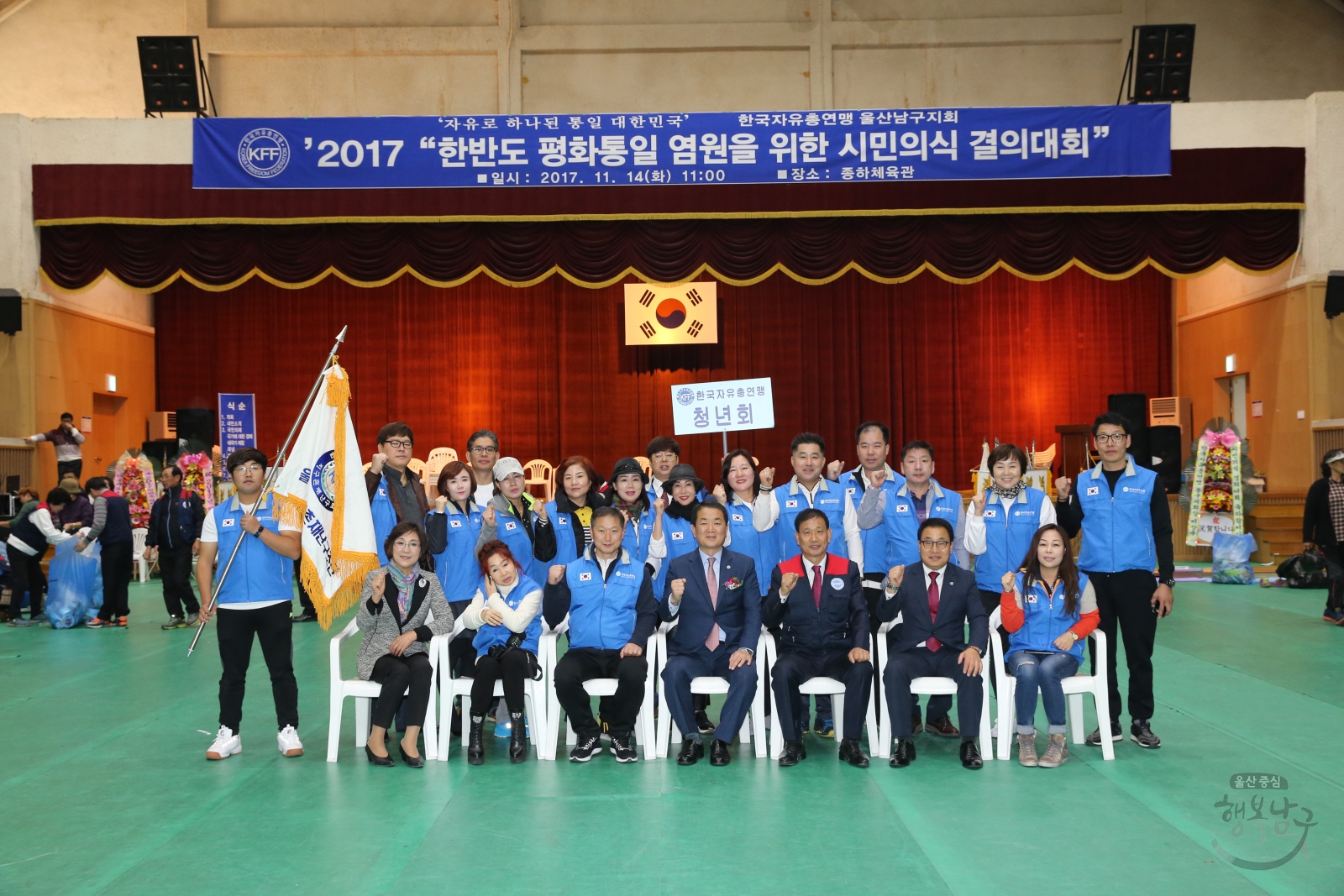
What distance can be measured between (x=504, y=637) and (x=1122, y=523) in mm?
2998

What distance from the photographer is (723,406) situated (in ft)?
25.3

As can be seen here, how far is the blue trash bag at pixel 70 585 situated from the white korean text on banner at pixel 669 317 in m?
8.77

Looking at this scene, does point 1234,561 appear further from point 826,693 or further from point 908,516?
point 826,693

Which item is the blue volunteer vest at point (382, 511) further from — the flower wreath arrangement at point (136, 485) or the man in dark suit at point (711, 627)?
the flower wreath arrangement at point (136, 485)

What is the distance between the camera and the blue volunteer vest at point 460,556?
547 centimetres

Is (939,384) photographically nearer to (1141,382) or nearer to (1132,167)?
(1141,382)

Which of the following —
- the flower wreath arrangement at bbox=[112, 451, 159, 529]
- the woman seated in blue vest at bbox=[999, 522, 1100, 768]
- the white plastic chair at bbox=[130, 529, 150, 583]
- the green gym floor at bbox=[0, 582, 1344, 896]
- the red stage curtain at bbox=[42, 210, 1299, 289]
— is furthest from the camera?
the white plastic chair at bbox=[130, 529, 150, 583]

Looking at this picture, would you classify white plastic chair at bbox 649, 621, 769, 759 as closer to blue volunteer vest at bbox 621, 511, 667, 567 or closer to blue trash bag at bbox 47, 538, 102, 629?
blue volunteer vest at bbox 621, 511, 667, 567

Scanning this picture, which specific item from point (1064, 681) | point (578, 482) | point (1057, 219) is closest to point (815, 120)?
point (1057, 219)

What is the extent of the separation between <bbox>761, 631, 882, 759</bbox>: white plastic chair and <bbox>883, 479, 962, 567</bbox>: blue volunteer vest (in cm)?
66

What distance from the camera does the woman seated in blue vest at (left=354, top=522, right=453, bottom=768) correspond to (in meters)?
4.89

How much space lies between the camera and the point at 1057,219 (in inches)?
483

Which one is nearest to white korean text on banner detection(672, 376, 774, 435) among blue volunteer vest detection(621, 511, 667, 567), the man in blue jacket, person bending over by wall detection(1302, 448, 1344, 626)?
blue volunteer vest detection(621, 511, 667, 567)

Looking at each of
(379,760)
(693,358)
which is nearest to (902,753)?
(379,760)
